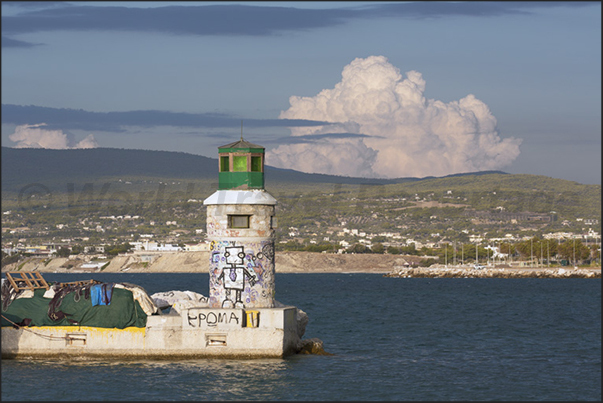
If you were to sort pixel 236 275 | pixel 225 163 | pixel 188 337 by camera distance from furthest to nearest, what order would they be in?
pixel 225 163 → pixel 236 275 → pixel 188 337

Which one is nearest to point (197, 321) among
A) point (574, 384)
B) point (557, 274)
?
point (574, 384)

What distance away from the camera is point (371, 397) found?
32281mm

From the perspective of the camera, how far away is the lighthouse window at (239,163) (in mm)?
38000

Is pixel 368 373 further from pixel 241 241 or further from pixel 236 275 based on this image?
pixel 241 241

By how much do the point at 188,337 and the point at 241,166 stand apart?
738cm

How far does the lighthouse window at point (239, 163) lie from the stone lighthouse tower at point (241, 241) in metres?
0.04

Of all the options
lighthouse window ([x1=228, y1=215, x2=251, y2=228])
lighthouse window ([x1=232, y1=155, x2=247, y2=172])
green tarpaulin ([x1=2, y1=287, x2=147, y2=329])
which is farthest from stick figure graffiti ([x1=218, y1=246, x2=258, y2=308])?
green tarpaulin ([x1=2, y1=287, x2=147, y2=329])

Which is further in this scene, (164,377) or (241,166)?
(241,166)

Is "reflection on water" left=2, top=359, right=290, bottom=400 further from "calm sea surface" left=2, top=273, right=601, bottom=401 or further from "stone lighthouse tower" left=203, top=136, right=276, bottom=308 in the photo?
"stone lighthouse tower" left=203, top=136, right=276, bottom=308

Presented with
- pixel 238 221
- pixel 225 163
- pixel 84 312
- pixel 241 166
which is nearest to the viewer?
pixel 84 312

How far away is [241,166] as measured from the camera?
125 feet

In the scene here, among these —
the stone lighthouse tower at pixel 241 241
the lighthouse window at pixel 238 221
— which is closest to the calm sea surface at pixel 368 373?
the stone lighthouse tower at pixel 241 241

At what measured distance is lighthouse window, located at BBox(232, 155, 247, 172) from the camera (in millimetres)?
38000

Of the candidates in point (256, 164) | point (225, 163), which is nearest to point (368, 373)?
point (256, 164)
